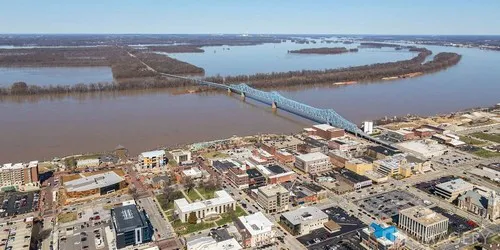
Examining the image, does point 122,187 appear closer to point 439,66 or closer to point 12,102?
point 12,102

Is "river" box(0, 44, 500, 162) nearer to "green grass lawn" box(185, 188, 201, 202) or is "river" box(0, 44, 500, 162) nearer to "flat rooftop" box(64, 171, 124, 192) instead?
"flat rooftop" box(64, 171, 124, 192)

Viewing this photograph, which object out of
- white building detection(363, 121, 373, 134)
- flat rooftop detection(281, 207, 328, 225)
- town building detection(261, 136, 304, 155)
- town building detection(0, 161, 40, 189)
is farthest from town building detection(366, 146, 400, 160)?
town building detection(0, 161, 40, 189)

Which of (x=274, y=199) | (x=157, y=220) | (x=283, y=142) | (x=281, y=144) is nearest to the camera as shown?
(x=157, y=220)

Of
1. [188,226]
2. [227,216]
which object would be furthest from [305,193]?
[188,226]

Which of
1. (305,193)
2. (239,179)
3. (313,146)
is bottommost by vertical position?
(305,193)

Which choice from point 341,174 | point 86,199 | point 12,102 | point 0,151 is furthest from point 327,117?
point 12,102

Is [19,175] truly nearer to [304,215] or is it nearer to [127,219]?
[127,219]
